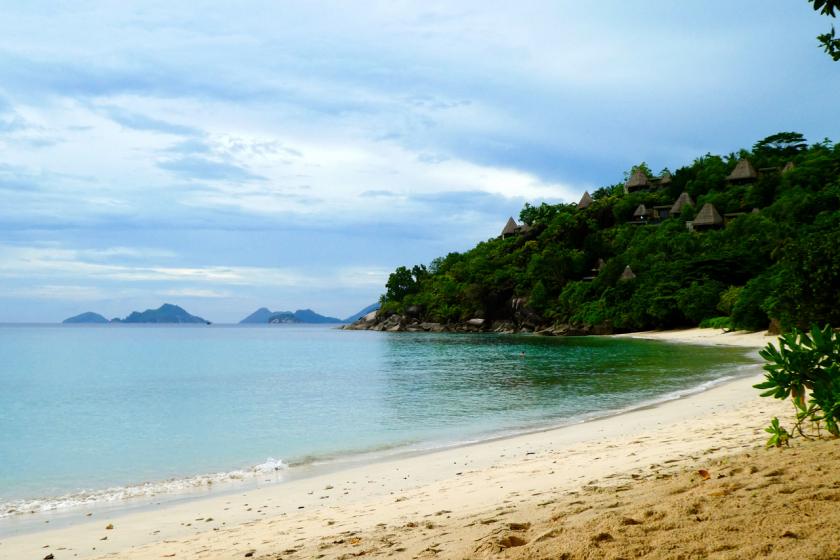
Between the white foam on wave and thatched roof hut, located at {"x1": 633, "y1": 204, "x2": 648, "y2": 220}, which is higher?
thatched roof hut, located at {"x1": 633, "y1": 204, "x2": 648, "y2": 220}

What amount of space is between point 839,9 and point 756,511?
350 centimetres

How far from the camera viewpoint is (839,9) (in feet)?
13.3

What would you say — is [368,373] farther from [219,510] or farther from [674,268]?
[674,268]

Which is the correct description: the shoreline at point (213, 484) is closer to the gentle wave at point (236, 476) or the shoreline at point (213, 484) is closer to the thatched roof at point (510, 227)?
the gentle wave at point (236, 476)

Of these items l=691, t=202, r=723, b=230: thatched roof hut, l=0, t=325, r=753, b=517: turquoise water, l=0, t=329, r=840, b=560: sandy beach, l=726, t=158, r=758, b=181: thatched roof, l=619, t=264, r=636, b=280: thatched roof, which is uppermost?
l=726, t=158, r=758, b=181: thatched roof

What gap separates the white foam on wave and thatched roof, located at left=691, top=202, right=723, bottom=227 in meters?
84.8

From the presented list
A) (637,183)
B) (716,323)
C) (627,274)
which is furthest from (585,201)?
(716,323)

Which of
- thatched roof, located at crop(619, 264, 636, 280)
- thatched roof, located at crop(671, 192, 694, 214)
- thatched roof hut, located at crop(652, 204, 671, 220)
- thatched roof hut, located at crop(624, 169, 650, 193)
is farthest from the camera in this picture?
thatched roof hut, located at crop(624, 169, 650, 193)

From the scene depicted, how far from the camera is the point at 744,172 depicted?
95750 millimetres

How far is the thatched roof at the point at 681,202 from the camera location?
95.3m

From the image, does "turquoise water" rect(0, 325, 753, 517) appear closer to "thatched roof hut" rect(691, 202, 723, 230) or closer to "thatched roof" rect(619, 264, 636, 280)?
"thatched roof" rect(619, 264, 636, 280)

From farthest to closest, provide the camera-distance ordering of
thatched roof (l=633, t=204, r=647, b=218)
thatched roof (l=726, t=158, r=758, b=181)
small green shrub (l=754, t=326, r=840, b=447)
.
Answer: thatched roof (l=633, t=204, r=647, b=218) → thatched roof (l=726, t=158, r=758, b=181) → small green shrub (l=754, t=326, r=840, b=447)

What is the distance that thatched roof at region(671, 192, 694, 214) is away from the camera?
95.3m

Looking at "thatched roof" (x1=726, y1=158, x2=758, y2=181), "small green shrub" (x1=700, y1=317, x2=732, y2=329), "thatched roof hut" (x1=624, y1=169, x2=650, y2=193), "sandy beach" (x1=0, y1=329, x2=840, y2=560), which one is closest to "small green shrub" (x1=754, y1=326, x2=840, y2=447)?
"sandy beach" (x1=0, y1=329, x2=840, y2=560)
